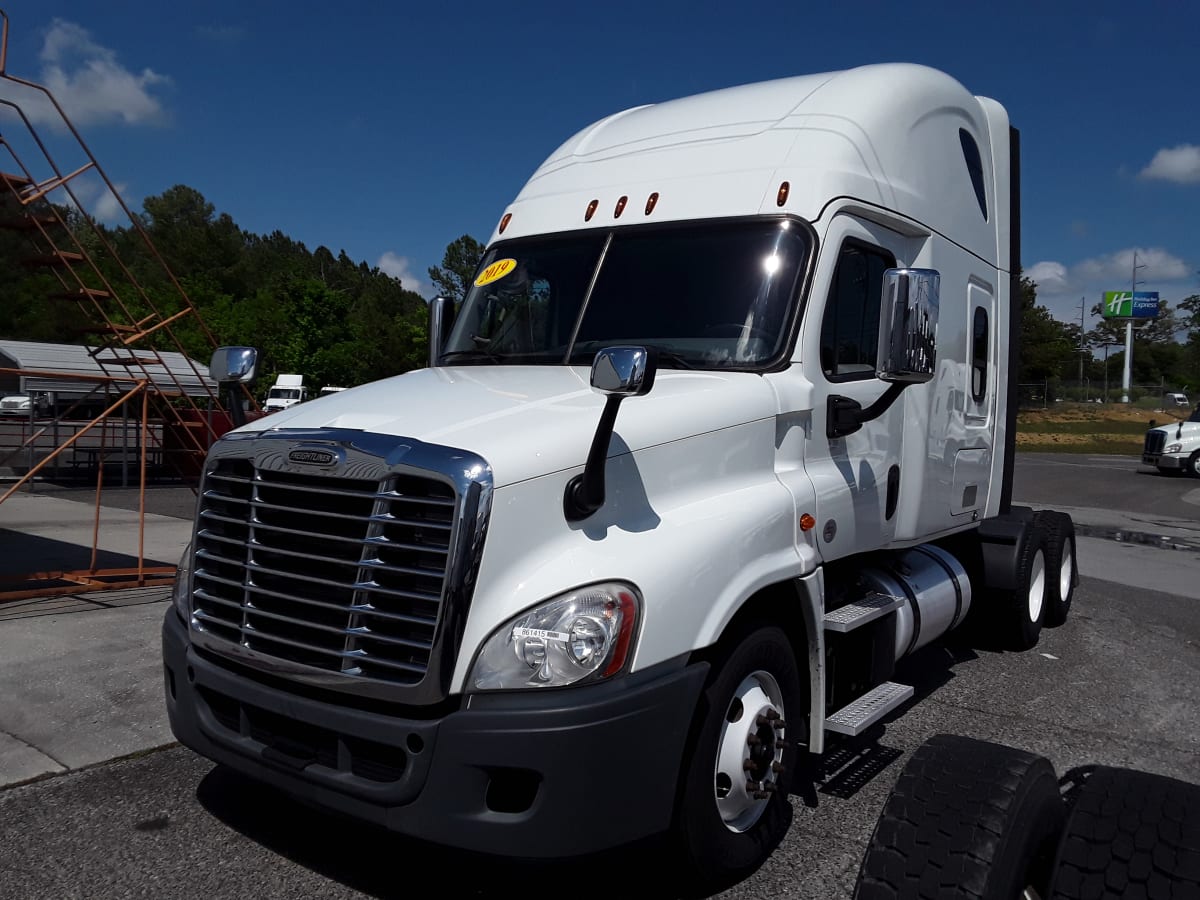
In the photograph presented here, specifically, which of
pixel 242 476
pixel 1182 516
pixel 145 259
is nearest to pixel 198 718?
pixel 242 476

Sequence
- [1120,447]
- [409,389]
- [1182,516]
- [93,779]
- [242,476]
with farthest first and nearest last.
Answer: [1120,447]
[1182,516]
[93,779]
[409,389]
[242,476]

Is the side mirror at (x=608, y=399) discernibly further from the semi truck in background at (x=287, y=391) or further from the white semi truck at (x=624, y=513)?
the semi truck in background at (x=287, y=391)

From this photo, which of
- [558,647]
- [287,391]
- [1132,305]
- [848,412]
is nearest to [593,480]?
[558,647]

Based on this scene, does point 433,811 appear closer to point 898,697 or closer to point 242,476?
point 242,476

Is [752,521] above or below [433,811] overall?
above

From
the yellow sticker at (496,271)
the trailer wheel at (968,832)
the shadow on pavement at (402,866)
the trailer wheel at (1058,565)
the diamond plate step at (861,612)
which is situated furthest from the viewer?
the trailer wheel at (1058,565)

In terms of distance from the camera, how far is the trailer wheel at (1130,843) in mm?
2133

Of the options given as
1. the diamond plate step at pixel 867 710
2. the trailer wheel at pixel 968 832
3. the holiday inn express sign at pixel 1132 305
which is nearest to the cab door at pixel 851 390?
the diamond plate step at pixel 867 710

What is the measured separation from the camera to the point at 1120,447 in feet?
147

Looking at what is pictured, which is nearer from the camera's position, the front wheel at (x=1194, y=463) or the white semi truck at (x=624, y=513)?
the white semi truck at (x=624, y=513)

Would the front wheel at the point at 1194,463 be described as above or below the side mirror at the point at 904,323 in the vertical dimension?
below

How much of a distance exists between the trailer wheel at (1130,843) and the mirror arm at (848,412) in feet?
7.03

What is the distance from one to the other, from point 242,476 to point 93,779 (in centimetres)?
199

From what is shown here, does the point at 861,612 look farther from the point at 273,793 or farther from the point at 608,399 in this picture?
the point at 273,793
